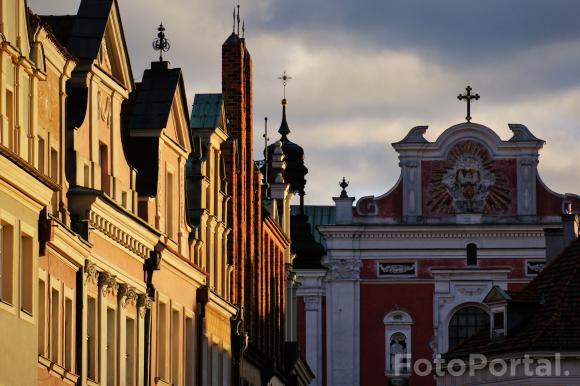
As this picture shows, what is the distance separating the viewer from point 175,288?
39312 mm

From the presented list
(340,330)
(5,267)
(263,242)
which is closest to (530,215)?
(340,330)

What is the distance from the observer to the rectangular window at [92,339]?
32656mm

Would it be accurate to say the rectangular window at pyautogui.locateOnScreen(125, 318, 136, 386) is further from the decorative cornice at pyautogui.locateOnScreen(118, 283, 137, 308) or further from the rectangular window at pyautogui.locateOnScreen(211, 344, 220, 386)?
the rectangular window at pyautogui.locateOnScreen(211, 344, 220, 386)

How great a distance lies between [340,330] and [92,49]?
174ft

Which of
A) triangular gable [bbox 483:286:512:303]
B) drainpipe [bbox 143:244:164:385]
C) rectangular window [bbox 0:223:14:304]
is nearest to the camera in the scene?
rectangular window [bbox 0:223:14:304]

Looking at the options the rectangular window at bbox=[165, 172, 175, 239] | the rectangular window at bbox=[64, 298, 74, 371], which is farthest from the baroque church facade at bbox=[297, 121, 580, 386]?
the rectangular window at bbox=[64, 298, 74, 371]

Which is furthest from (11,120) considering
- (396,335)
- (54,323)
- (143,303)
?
(396,335)

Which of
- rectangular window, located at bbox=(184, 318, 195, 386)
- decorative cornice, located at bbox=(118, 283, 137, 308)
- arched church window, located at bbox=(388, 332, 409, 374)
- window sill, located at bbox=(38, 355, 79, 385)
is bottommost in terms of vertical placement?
window sill, located at bbox=(38, 355, 79, 385)

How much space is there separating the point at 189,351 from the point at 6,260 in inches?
553

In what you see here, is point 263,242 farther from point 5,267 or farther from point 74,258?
point 5,267

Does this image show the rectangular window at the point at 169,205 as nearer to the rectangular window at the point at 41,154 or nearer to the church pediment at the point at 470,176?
the rectangular window at the point at 41,154

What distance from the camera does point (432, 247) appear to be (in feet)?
279

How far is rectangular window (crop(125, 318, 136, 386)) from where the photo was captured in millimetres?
35344

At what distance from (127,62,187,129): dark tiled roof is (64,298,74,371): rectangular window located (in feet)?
23.3
